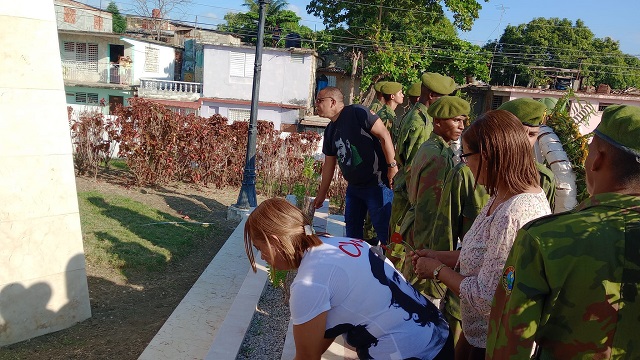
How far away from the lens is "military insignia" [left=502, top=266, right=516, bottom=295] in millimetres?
1424

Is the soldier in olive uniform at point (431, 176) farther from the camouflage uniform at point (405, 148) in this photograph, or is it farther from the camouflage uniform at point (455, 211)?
the camouflage uniform at point (405, 148)

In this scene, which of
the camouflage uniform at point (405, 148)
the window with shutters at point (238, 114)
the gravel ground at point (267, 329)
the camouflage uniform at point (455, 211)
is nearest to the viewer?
the camouflage uniform at point (455, 211)

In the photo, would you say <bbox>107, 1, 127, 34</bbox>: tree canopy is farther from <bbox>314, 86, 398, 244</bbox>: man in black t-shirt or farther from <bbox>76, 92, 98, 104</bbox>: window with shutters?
<bbox>314, 86, 398, 244</bbox>: man in black t-shirt

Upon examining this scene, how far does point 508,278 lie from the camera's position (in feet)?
4.74

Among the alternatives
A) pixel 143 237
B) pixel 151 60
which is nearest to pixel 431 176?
pixel 143 237

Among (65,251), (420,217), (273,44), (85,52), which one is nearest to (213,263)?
(65,251)

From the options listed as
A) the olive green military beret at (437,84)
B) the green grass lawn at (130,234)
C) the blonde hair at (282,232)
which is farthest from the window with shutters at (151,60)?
the blonde hair at (282,232)

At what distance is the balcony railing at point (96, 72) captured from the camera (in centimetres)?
3381

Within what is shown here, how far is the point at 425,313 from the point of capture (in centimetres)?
208

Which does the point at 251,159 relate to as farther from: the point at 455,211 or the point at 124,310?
the point at 455,211

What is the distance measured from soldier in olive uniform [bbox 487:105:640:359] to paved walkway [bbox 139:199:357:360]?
1.88m

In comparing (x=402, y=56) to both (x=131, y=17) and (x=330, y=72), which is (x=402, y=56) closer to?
(x=330, y=72)

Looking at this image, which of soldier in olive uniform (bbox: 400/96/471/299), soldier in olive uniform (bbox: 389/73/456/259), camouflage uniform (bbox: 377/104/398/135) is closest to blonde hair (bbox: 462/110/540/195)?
soldier in olive uniform (bbox: 400/96/471/299)

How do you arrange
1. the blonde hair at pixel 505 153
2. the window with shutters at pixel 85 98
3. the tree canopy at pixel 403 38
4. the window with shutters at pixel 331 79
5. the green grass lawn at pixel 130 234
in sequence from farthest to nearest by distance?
1. the window with shutters at pixel 85 98
2. the window with shutters at pixel 331 79
3. the tree canopy at pixel 403 38
4. the green grass lawn at pixel 130 234
5. the blonde hair at pixel 505 153
